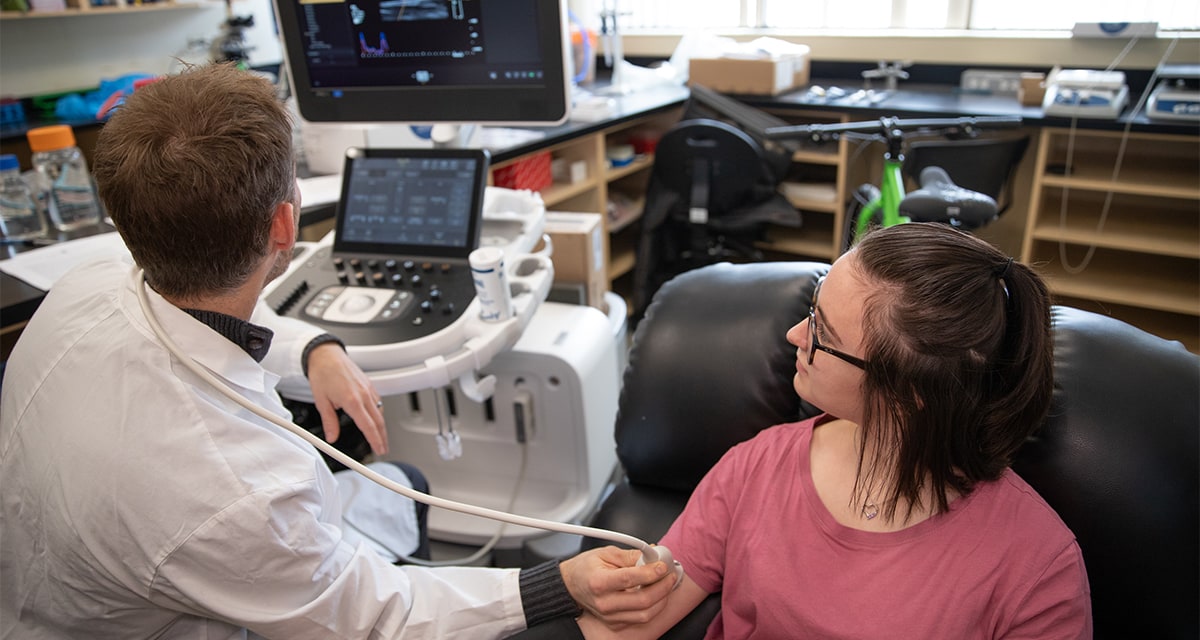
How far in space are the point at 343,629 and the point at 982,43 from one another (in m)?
3.27

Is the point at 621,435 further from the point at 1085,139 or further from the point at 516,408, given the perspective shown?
the point at 1085,139

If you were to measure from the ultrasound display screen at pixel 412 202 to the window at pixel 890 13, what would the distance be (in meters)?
1.97

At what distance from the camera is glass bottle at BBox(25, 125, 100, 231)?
1.88 meters

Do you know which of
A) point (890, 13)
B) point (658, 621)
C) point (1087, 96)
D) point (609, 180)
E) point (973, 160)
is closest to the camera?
point (658, 621)

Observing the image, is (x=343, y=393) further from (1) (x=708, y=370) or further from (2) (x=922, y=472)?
(2) (x=922, y=472)

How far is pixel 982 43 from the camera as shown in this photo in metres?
3.21

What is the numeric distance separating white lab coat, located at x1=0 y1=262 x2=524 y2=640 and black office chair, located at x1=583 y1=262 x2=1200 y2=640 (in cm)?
46

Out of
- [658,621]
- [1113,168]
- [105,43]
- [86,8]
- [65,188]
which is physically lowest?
[658,621]

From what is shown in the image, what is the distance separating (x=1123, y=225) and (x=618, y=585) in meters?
2.63

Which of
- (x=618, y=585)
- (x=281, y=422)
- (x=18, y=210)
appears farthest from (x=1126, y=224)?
(x=18, y=210)

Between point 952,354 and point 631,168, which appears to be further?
point 631,168

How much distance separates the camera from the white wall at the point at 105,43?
3275mm

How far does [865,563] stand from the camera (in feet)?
3.12

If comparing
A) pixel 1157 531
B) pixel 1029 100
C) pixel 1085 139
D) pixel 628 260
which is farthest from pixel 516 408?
pixel 1085 139
